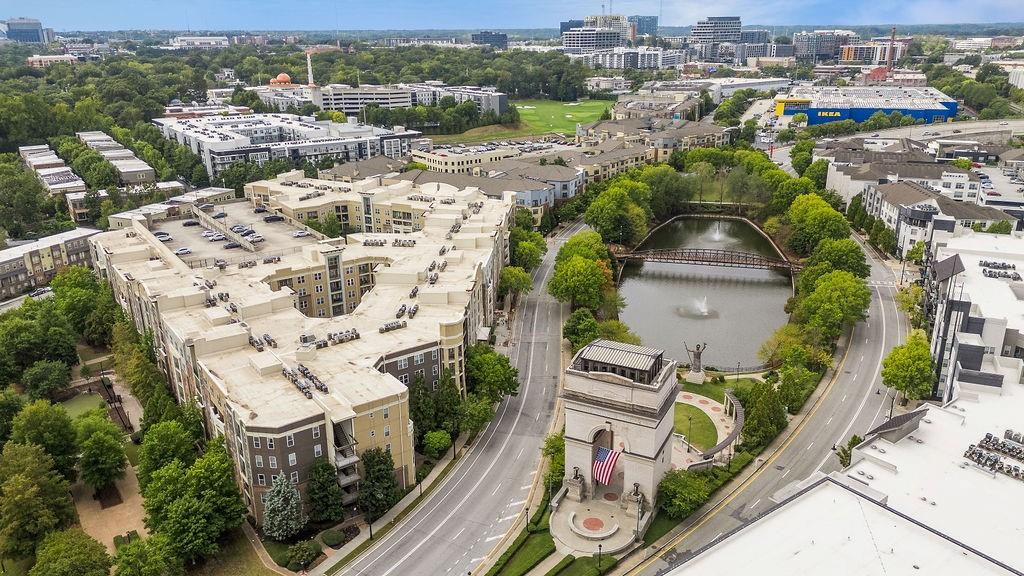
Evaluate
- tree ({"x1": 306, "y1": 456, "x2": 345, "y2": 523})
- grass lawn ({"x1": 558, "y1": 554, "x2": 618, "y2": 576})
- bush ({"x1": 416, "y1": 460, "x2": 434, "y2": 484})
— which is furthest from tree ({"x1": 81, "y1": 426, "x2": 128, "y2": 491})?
grass lawn ({"x1": 558, "y1": 554, "x2": 618, "y2": 576})

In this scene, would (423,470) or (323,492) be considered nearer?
(323,492)

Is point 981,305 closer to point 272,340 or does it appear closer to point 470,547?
point 470,547

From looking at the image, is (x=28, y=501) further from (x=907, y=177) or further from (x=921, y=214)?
(x=907, y=177)

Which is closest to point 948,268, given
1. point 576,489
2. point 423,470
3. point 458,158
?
point 576,489

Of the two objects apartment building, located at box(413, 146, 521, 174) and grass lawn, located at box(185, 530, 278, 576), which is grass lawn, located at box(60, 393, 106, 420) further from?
apartment building, located at box(413, 146, 521, 174)

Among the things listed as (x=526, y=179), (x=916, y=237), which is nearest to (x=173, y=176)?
(x=526, y=179)

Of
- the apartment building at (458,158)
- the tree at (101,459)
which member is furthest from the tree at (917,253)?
the tree at (101,459)
